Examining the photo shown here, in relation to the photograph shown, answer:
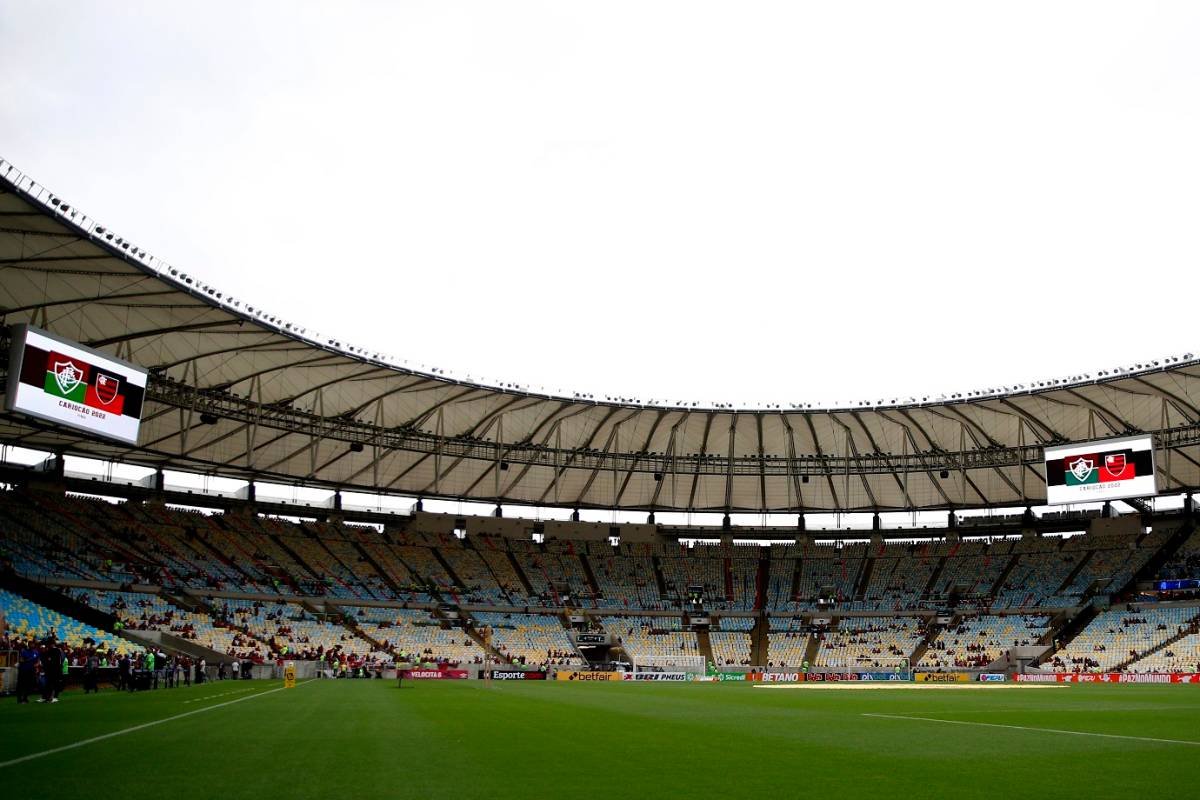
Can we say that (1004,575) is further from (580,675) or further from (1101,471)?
(580,675)

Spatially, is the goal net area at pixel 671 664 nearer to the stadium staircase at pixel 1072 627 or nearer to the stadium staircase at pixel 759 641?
the stadium staircase at pixel 759 641

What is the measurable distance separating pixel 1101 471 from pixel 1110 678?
11.9 metres

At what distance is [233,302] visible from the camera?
4059 centimetres

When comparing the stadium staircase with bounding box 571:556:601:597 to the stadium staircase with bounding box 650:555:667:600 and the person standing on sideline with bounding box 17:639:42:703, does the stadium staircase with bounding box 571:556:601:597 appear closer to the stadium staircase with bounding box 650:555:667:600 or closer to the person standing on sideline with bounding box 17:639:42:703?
the stadium staircase with bounding box 650:555:667:600

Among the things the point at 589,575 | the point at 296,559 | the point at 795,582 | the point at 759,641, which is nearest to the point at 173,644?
the point at 296,559

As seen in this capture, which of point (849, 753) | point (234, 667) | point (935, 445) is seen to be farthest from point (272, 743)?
point (935, 445)

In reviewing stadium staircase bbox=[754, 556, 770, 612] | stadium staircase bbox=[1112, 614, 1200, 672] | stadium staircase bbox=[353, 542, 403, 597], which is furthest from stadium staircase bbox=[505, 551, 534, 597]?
stadium staircase bbox=[1112, 614, 1200, 672]

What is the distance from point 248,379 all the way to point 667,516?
37.7 meters

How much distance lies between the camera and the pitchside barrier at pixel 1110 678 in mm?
51125

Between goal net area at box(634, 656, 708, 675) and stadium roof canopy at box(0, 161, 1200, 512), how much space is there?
10932 mm

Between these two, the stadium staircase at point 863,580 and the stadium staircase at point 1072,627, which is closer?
the stadium staircase at point 1072,627

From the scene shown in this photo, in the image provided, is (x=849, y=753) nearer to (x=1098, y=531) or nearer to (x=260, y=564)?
(x=260, y=564)

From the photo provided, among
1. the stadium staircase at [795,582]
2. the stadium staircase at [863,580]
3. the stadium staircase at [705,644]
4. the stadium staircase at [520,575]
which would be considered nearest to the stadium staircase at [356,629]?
the stadium staircase at [520,575]

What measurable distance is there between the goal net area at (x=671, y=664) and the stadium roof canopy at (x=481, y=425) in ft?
35.9
